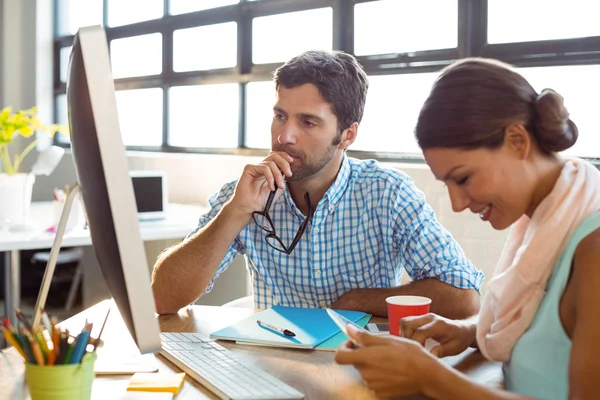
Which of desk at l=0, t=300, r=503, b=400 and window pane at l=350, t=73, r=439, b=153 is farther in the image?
window pane at l=350, t=73, r=439, b=153

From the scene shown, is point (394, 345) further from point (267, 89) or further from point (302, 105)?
point (267, 89)

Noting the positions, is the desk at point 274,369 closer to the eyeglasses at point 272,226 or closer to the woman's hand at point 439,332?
the woman's hand at point 439,332

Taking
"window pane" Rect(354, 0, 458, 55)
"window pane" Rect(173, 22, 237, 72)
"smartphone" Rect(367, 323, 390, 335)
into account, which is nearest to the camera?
"smartphone" Rect(367, 323, 390, 335)

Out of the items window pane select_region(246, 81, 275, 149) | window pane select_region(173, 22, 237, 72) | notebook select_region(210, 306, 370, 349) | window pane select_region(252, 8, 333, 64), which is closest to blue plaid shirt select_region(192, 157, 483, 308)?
notebook select_region(210, 306, 370, 349)

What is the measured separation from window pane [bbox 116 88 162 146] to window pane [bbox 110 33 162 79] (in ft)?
0.49

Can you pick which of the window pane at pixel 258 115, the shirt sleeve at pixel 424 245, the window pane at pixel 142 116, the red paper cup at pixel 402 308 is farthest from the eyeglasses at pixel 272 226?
the window pane at pixel 142 116

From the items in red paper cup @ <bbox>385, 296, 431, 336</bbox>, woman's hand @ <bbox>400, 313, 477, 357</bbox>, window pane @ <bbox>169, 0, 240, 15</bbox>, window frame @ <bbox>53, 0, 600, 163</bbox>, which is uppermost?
window pane @ <bbox>169, 0, 240, 15</bbox>

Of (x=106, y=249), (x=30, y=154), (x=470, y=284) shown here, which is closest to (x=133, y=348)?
(x=106, y=249)

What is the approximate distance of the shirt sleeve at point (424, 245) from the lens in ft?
5.62

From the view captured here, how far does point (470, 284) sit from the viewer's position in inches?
66.0

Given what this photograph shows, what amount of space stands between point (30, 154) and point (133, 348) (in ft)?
15.6

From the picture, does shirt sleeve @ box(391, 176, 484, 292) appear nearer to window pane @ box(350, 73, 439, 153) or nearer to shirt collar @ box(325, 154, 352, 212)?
shirt collar @ box(325, 154, 352, 212)

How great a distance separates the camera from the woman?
94 cm

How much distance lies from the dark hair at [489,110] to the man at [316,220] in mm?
757
